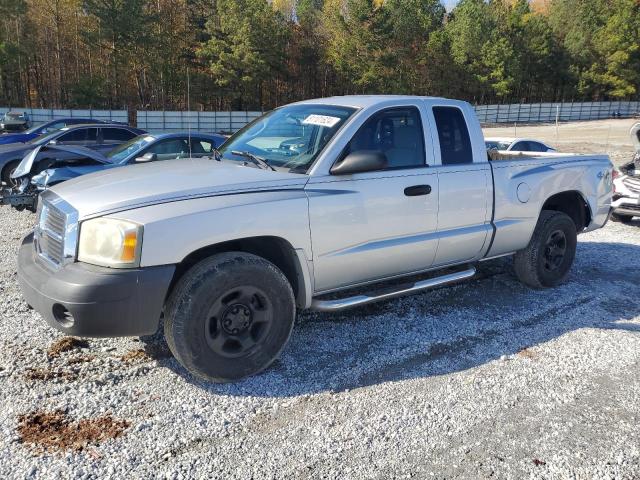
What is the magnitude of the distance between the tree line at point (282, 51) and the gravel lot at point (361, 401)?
34418 millimetres

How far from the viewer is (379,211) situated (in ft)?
14.1

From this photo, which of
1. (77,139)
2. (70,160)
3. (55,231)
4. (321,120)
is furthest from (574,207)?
(77,139)

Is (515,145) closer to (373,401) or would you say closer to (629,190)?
(629,190)

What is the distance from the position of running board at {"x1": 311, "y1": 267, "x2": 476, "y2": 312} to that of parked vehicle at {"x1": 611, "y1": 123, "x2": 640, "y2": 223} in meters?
5.75

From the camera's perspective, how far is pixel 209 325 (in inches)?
144

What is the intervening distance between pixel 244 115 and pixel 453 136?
39.7 metres

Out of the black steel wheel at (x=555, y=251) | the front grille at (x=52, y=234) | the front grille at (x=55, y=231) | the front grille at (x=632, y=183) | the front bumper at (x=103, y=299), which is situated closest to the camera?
the front bumper at (x=103, y=299)

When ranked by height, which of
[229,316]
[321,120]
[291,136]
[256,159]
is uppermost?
[321,120]

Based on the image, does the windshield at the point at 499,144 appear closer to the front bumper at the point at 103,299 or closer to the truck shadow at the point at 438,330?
the truck shadow at the point at 438,330

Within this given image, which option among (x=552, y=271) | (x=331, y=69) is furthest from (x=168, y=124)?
(x=552, y=271)

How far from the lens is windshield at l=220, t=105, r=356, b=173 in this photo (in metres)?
4.25

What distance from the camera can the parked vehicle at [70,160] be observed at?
736cm

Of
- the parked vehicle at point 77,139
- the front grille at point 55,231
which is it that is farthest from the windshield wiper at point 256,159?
the parked vehicle at point 77,139

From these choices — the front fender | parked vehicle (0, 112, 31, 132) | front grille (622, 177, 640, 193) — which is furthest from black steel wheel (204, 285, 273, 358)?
parked vehicle (0, 112, 31, 132)
